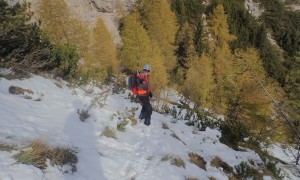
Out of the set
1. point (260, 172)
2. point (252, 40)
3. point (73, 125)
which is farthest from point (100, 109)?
point (252, 40)

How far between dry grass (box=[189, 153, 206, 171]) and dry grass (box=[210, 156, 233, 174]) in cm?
45

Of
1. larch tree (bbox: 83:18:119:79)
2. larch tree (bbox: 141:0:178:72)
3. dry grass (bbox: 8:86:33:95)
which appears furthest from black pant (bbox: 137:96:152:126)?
larch tree (bbox: 141:0:178:72)

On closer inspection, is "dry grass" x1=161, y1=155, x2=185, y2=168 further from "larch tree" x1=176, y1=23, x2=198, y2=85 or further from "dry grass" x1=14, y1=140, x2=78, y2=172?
"larch tree" x1=176, y1=23, x2=198, y2=85

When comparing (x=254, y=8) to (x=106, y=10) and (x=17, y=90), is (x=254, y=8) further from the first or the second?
(x=17, y=90)

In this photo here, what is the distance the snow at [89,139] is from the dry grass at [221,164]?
0.18 m

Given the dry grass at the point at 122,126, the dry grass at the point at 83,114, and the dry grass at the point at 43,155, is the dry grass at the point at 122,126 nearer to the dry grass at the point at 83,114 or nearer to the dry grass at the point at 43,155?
the dry grass at the point at 83,114

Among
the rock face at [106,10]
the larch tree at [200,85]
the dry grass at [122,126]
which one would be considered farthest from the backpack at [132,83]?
the rock face at [106,10]

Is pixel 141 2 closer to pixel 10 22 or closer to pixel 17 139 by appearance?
pixel 10 22

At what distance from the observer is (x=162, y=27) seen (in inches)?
1606

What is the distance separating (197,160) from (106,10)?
37.4m

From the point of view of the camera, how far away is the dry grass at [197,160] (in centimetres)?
1052

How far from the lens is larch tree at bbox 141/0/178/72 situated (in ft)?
132

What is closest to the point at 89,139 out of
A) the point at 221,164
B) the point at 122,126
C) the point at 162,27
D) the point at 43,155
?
the point at 122,126

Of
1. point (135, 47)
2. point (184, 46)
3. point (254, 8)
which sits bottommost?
point (184, 46)
